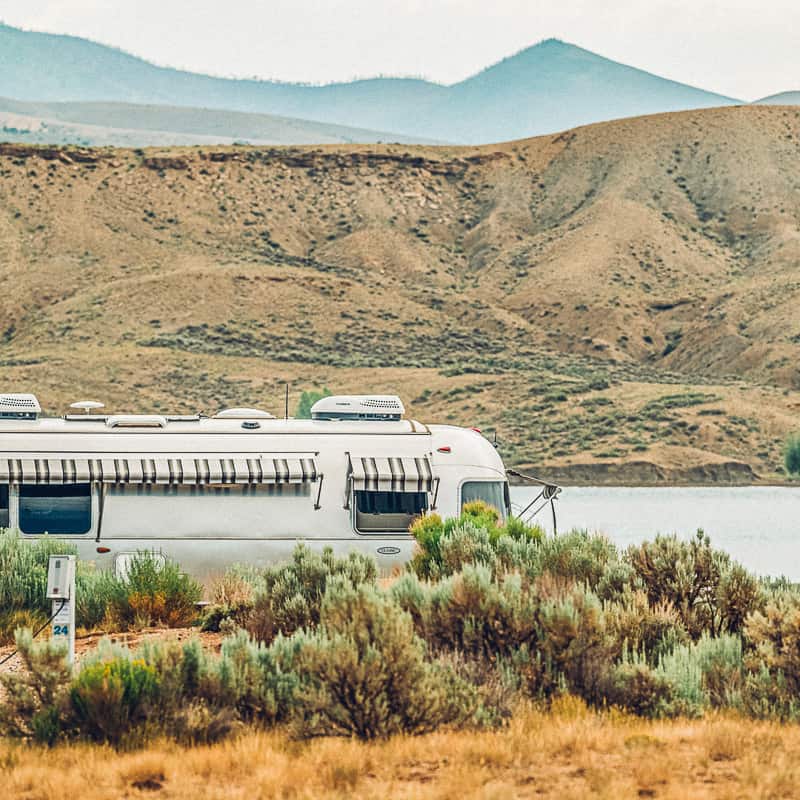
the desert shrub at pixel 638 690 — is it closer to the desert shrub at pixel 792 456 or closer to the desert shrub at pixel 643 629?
the desert shrub at pixel 643 629

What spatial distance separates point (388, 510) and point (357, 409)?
154 cm

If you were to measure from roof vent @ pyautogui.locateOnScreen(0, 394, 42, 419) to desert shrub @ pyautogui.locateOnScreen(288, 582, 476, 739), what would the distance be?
840cm

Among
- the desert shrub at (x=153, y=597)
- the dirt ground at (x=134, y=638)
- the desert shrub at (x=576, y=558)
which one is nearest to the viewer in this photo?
the dirt ground at (x=134, y=638)

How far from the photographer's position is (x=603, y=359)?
81.9m

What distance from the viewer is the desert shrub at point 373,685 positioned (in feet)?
29.7

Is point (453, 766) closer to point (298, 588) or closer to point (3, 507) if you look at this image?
point (298, 588)

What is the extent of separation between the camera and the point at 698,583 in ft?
39.0

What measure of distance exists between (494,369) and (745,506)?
24.1m

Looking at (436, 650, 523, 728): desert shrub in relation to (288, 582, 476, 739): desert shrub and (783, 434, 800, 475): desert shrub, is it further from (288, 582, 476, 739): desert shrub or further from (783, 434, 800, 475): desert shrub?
(783, 434, 800, 475): desert shrub

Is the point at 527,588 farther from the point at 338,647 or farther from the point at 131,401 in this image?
the point at 131,401

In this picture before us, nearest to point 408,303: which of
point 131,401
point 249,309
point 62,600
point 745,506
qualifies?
point 249,309

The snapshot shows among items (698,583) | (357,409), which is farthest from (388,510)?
(698,583)

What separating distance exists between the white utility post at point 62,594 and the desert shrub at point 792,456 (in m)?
54.9

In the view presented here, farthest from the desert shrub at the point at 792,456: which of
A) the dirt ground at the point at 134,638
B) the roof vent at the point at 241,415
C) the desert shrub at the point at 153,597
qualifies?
the dirt ground at the point at 134,638
